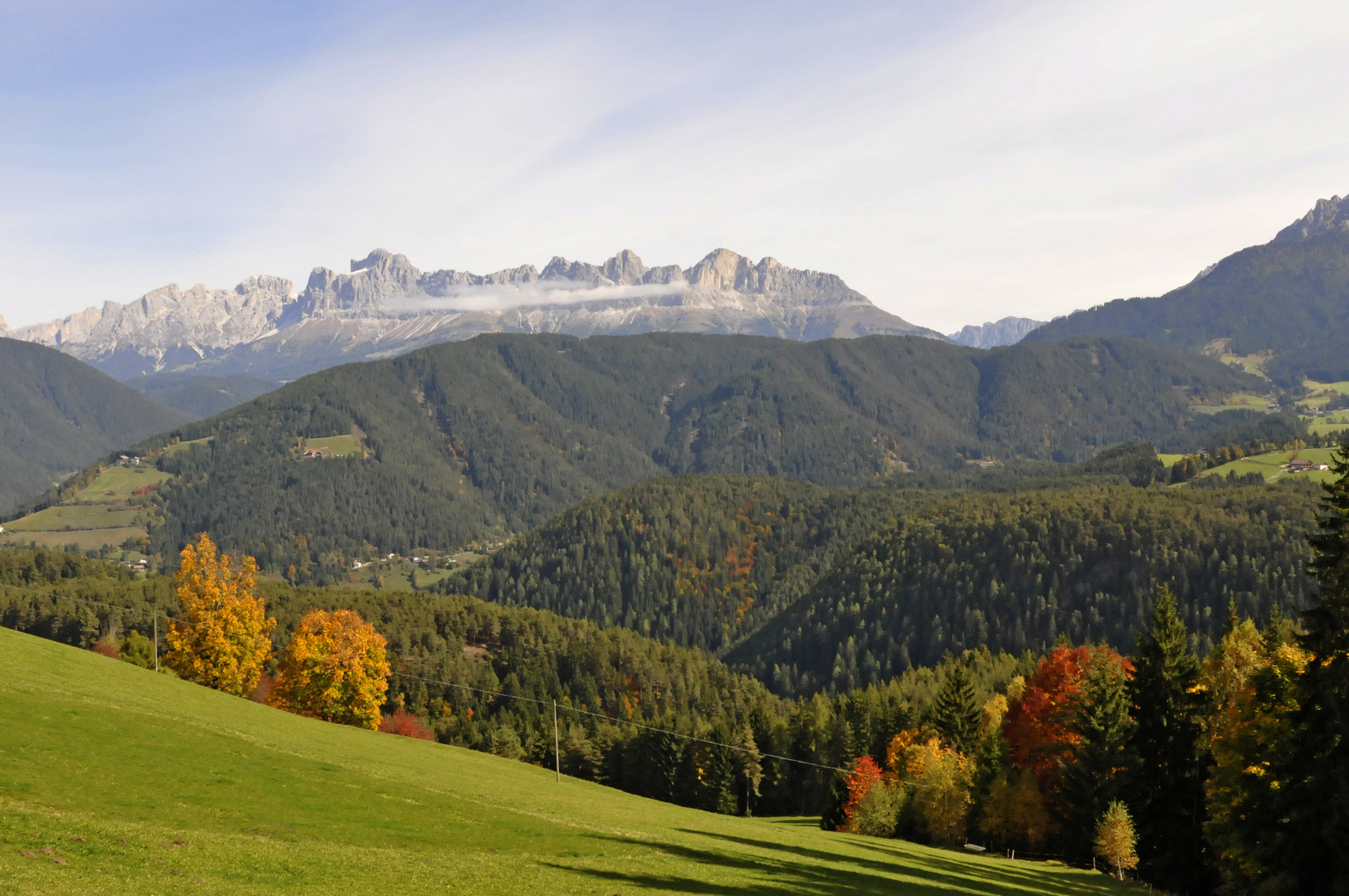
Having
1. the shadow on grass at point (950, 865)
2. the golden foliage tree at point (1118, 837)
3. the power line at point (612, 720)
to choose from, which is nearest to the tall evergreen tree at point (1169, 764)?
the golden foliage tree at point (1118, 837)

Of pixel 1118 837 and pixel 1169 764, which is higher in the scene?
pixel 1169 764

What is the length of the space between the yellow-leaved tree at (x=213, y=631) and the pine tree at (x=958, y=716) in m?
66.0

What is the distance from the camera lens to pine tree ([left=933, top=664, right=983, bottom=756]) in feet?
305

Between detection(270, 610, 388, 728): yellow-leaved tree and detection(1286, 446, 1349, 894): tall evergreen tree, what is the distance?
241ft

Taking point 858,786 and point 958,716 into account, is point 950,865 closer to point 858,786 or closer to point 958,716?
point 958,716

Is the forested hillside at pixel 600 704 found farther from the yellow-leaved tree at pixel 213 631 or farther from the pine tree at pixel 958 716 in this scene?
the pine tree at pixel 958 716

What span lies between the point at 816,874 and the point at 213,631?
6189 centimetres

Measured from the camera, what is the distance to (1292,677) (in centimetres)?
3969

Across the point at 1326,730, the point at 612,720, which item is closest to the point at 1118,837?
the point at 1326,730

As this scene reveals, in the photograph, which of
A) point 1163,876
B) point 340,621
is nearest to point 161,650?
point 340,621

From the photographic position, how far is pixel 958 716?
9406 centimetres

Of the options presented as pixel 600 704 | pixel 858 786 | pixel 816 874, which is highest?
pixel 816 874

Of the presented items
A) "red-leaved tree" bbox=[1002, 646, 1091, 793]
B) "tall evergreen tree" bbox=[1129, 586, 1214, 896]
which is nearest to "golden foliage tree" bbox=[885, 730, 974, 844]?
"red-leaved tree" bbox=[1002, 646, 1091, 793]

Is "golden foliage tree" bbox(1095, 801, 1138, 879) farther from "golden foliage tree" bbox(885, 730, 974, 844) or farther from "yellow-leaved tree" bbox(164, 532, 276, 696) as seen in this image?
"yellow-leaved tree" bbox(164, 532, 276, 696)
